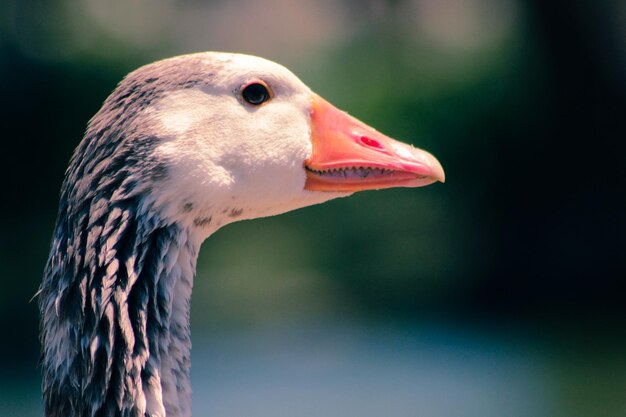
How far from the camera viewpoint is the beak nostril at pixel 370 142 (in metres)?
3.35

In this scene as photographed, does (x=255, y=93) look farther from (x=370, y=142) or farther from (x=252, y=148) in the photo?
(x=370, y=142)

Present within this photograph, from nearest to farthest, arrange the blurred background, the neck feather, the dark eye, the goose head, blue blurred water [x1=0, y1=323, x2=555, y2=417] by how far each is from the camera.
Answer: the neck feather < the goose head < the dark eye < blue blurred water [x1=0, y1=323, x2=555, y2=417] < the blurred background

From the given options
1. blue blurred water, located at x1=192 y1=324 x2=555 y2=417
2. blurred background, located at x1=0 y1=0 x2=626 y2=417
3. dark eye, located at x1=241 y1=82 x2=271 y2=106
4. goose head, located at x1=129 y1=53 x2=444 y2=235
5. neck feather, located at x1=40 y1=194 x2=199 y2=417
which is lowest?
neck feather, located at x1=40 y1=194 x2=199 y2=417

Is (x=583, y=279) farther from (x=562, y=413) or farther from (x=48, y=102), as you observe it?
(x=48, y=102)

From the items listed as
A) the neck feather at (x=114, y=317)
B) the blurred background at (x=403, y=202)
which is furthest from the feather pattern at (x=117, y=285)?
the blurred background at (x=403, y=202)

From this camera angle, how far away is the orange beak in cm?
329

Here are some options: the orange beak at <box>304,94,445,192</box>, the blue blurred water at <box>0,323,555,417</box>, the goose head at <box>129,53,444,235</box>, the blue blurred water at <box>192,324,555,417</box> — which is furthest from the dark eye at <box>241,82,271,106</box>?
the blue blurred water at <box>192,324,555,417</box>

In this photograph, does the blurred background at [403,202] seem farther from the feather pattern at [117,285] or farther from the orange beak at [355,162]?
the feather pattern at [117,285]

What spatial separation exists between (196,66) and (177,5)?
34.4 feet

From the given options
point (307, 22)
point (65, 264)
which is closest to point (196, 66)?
point (65, 264)

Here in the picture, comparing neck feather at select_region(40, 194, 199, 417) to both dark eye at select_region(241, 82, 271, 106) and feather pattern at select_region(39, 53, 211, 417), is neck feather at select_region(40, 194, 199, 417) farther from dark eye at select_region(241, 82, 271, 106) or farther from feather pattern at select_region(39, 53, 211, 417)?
dark eye at select_region(241, 82, 271, 106)

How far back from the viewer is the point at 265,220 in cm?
1329

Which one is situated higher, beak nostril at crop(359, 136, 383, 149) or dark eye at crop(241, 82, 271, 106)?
dark eye at crop(241, 82, 271, 106)

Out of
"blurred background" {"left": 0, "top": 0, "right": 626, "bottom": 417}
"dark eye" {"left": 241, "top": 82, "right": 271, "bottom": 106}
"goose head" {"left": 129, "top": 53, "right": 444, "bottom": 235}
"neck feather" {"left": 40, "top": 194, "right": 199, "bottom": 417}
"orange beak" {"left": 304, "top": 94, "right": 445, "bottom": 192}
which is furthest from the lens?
"blurred background" {"left": 0, "top": 0, "right": 626, "bottom": 417}
